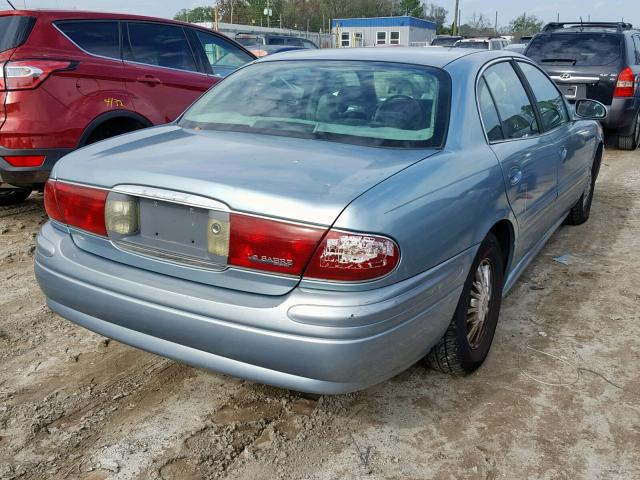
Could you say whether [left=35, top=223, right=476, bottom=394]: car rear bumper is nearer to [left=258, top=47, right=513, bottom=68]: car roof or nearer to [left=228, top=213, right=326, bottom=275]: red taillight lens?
[left=228, top=213, right=326, bottom=275]: red taillight lens

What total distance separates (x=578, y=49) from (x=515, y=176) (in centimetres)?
748

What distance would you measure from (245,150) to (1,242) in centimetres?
314

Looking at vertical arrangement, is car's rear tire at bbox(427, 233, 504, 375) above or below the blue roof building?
below

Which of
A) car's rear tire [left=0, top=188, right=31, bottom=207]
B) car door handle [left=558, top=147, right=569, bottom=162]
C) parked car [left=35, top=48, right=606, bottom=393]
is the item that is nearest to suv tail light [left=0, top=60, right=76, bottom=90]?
car's rear tire [left=0, top=188, right=31, bottom=207]

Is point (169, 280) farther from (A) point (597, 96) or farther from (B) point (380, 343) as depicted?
(A) point (597, 96)

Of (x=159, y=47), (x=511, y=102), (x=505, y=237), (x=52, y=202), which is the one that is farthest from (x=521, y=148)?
(x=159, y=47)

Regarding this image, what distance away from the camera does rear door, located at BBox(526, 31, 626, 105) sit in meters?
9.14

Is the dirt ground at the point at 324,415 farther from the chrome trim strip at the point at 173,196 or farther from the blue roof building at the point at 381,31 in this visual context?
the blue roof building at the point at 381,31

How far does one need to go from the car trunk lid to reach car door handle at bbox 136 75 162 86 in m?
2.98

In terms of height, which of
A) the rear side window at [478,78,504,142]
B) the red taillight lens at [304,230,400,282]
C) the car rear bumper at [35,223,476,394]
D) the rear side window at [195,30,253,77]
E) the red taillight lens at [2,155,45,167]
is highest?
the rear side window at [195,30,253,77]

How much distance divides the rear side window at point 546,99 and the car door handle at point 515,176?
0.86 metres

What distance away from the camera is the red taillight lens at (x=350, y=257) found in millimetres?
2088

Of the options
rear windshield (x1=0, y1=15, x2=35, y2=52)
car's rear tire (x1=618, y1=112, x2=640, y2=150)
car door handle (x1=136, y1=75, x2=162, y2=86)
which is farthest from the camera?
car's rear tire (x1=618, y1=112, x2=640, y2=150)

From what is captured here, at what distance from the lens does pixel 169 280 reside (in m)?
2.36
